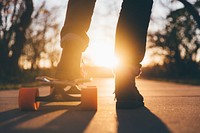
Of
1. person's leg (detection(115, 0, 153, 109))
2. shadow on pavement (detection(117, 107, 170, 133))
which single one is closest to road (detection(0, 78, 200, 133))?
shadow on pavement (detection(117, 107, 170, 133))

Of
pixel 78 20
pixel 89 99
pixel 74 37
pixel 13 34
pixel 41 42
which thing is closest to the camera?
pixel 89 99

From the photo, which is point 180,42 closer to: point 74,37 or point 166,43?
point 166,43

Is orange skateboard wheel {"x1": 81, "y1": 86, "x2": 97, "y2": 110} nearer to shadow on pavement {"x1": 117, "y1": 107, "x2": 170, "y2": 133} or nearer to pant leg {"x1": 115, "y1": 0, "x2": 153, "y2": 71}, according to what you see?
shadow on pavement {"x1": 117, "y1": 107, "x2": 170, "y2": 133}

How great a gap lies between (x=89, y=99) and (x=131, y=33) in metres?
0.60

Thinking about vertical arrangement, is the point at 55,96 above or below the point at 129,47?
below

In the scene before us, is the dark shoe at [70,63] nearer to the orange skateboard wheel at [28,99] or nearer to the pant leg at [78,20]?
the pant leg at [78,20]

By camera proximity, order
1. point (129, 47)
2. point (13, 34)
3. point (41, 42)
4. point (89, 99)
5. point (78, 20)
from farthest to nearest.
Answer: point (41, 42), point (13, 34), point (78, 20), point (129, 47), point (89, 99)

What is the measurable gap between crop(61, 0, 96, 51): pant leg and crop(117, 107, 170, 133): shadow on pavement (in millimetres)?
765

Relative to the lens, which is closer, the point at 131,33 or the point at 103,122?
the point at 103,122

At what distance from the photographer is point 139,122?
235 centimetres

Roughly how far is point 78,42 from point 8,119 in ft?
3.36

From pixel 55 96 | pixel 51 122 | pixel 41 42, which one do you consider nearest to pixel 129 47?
pixel 55 96

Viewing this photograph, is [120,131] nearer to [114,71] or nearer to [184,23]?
[114,71]

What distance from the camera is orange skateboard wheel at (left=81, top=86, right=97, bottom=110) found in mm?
3014
